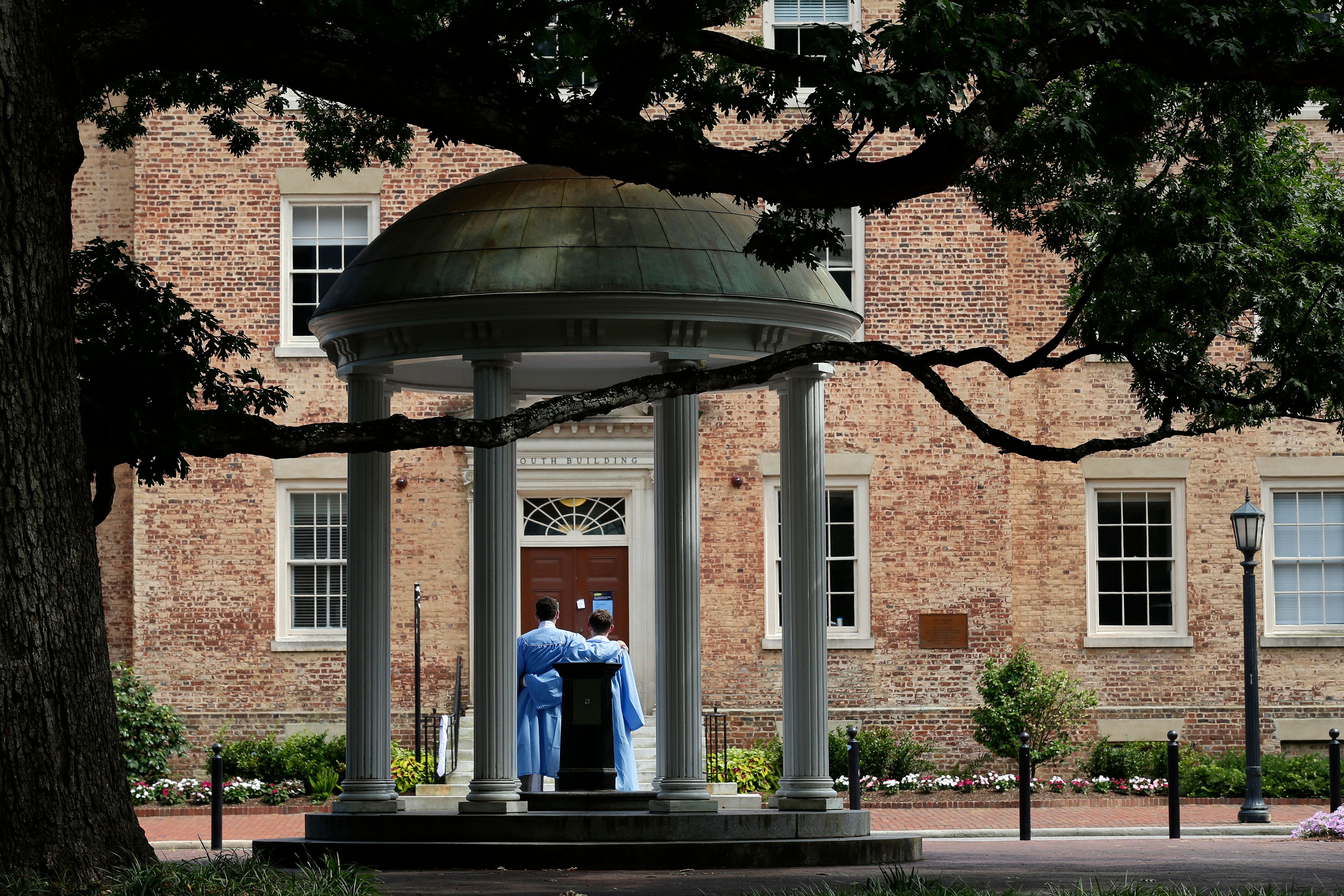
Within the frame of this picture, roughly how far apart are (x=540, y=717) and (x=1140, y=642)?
12.8 m

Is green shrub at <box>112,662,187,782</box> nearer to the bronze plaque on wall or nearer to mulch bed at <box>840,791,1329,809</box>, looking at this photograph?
mulch bed at <box>840,791,1329,809</box>

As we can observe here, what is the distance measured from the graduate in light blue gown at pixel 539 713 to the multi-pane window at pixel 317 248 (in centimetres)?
1118

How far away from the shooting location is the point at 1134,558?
25.8 meters

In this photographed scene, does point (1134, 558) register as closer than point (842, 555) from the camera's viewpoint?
No

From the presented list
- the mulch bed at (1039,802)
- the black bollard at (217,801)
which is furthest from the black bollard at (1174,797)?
the black bollard at (217,801)

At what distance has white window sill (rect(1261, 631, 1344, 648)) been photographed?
25.6m

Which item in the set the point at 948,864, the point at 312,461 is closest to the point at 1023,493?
the point at 312,461

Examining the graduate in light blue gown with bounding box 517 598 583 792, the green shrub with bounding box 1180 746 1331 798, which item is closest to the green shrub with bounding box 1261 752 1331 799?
the green shrub with bounding box 1180 746 1331 798

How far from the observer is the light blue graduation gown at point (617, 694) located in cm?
1526

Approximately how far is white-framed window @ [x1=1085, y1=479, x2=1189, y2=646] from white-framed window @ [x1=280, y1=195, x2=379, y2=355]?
11.3 m

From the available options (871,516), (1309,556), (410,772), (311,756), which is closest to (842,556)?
(871,516)

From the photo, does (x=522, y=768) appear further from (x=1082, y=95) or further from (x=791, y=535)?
(x=1082, y=95)

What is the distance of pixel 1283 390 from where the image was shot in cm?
1384

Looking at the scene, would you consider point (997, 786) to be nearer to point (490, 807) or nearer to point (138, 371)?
point (490, 807)
